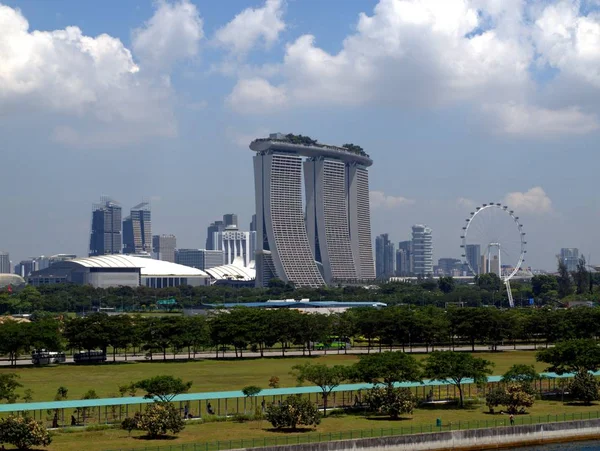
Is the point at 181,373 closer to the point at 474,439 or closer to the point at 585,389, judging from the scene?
the point at 585,389

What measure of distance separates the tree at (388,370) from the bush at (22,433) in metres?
18.9

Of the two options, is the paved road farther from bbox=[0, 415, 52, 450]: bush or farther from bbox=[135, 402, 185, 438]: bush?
bbox=[0, 415, 52, 450]: bush

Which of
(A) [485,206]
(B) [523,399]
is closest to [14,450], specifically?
(B) [523,399]

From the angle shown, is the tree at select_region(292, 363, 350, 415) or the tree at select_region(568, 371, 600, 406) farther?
the tree at select_region(568, 371, 600, 406)

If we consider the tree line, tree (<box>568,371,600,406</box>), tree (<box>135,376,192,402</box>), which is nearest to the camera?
tree (<box>135,376,192,402</box>)

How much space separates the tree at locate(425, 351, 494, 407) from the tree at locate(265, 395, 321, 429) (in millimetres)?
10423

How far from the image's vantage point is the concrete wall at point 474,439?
42469 mm

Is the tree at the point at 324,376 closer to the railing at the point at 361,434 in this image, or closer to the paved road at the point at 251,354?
the railing at the point at 361,434

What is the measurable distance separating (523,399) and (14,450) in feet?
88.8

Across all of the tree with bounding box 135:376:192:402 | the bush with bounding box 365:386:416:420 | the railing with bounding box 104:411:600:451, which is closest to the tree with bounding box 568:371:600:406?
the railing with bounding box 104:411:600:451

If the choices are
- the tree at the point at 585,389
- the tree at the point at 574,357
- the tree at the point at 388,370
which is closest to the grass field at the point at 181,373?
the tree at the point at 388,370

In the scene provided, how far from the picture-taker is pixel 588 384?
55.6 meters

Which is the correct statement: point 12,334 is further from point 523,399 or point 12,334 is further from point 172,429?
point 523,399

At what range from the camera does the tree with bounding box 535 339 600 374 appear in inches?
2298
